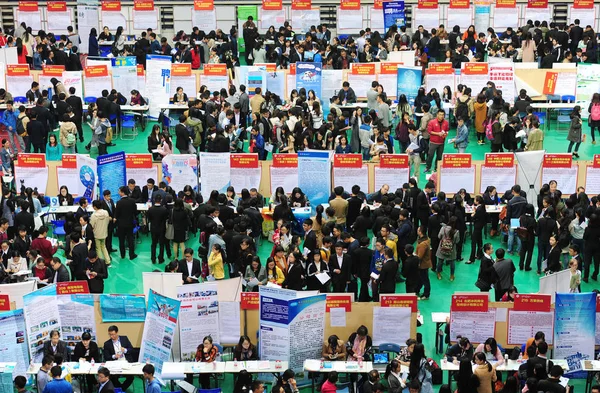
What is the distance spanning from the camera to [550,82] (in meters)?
30.6

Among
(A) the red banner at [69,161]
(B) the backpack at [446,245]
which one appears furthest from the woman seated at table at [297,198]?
(A) the red banner at [69,161]

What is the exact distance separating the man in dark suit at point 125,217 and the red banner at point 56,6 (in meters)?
15.6

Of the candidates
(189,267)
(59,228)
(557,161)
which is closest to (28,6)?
(59,228)

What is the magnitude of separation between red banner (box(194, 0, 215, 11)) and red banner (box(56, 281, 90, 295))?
1970 cm

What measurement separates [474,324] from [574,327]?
1635mm

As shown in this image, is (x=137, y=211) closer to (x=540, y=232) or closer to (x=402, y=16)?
(x=540, y=232)

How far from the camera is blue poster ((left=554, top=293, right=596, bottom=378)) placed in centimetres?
1842

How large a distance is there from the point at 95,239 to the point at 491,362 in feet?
27.8

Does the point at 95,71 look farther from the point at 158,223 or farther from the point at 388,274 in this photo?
the point at 388,274

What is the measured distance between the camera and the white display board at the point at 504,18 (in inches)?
1439

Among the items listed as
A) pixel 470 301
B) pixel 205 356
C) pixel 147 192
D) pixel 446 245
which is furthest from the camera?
pixel 147 192

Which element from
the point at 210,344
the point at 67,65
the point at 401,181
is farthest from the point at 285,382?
the point at 67,65

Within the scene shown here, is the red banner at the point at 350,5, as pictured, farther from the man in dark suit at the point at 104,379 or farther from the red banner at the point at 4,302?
the man in dark suit at the point at 104,379

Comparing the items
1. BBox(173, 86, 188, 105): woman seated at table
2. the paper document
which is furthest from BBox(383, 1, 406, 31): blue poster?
the paper document
